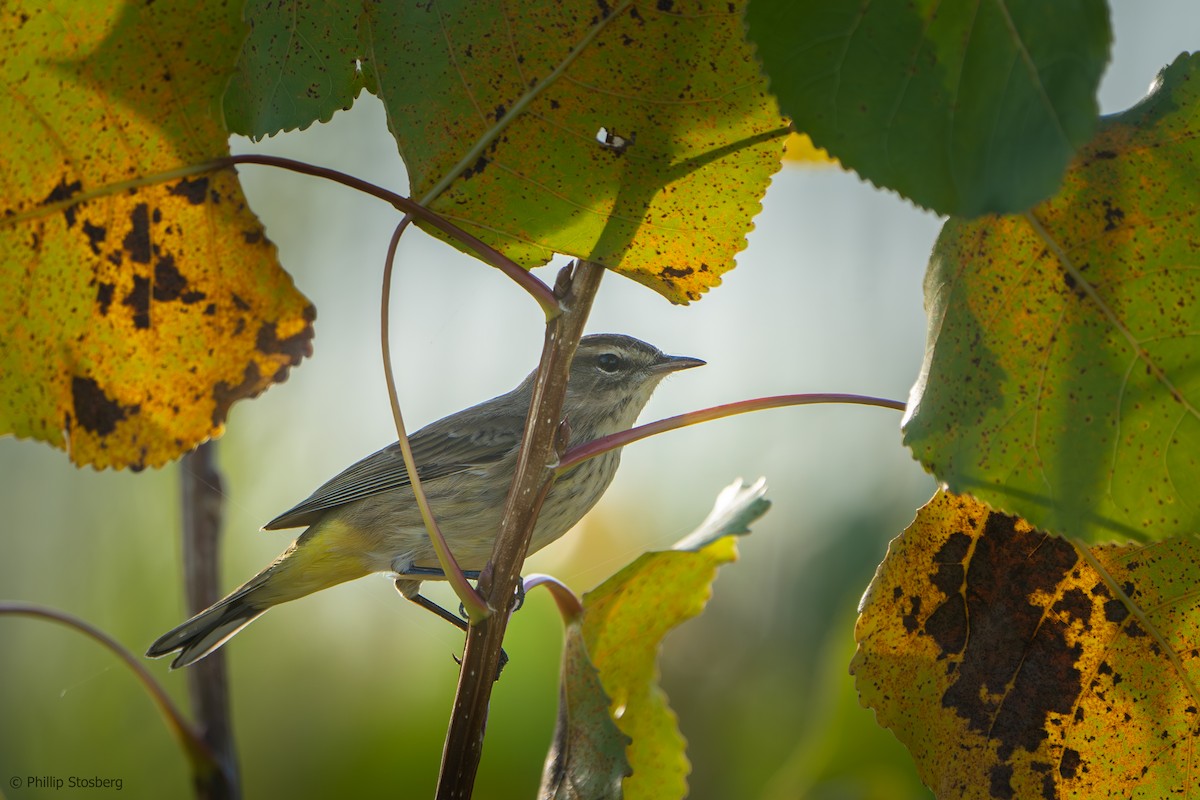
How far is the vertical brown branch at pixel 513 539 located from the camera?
4.71 feet

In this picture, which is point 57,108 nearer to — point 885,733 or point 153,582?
point 885,733

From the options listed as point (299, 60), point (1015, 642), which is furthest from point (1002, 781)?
point (299, 60)

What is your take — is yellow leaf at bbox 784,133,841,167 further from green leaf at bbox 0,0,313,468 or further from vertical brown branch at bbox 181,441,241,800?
vertical brown branch at bbox 181,441,241,800

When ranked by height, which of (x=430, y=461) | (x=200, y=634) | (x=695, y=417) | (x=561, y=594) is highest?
(x=430, y=461)

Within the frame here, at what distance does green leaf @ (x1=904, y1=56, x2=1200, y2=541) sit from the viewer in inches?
48.7

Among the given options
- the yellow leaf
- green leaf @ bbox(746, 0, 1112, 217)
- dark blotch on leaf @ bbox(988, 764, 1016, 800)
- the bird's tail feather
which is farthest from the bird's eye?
green leaf @ bbox(746, 0, 1112, 217)

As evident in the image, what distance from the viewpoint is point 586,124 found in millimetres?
1420

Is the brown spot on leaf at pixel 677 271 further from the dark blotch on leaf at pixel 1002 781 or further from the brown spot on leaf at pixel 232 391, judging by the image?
the dark blotch on leaf at pixel 1002 781

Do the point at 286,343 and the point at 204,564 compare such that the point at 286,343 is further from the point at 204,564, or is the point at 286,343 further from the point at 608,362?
the point at 608,362

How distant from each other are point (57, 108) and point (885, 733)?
199 centimetres

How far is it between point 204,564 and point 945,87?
182 cm

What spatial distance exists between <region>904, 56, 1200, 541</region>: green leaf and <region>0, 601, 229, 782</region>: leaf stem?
136cm

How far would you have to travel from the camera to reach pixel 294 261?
4844 millimetres

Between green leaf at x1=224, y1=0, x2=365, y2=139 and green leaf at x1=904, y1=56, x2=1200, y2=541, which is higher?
green leaf at x1=224, y1=0, x2=365, y2=139
